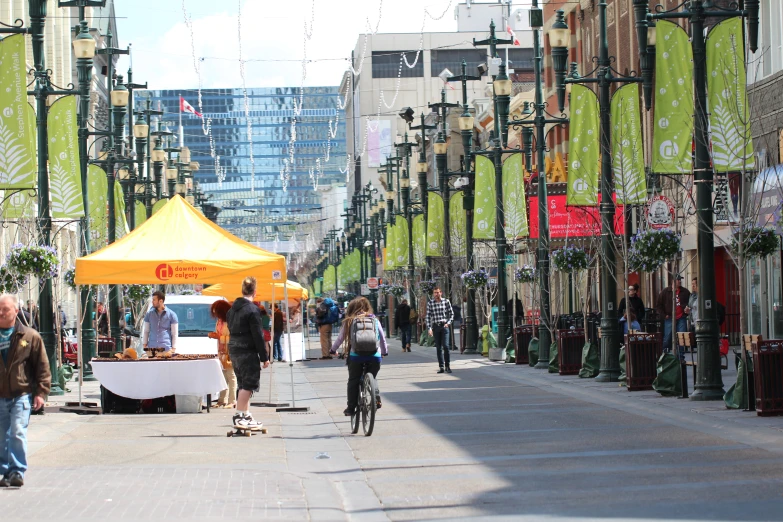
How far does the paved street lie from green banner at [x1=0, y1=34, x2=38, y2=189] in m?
3.63

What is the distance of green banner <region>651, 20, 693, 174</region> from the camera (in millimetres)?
19859

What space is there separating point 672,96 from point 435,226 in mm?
28470

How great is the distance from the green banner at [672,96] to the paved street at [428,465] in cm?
377

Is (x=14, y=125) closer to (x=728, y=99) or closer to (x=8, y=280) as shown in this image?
(x=8, y=280)

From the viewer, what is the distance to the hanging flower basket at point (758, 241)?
19016 millimetres

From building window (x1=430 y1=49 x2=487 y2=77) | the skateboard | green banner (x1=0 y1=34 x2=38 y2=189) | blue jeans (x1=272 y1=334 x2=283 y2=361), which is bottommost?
blue jeans (x1=272 y1=334 x2=283 y2=361)

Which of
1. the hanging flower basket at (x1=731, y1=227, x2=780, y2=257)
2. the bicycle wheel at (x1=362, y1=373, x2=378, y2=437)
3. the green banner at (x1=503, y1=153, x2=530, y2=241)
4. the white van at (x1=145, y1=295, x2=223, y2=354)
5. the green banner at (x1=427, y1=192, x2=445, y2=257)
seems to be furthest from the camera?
the green banner at (x1=427, y1=192, x2=445, y2=257)

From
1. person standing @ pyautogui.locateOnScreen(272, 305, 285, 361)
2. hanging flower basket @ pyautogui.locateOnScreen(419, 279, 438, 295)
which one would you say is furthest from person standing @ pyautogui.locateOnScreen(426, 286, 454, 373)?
hanging flower basket @ pyautogui.locateOnScreen(419, 279, 438, 295)

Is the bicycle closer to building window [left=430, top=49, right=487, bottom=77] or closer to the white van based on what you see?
the white van

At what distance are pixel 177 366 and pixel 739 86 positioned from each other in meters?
9.02

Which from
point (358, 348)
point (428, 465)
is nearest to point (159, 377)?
point (358, 348)

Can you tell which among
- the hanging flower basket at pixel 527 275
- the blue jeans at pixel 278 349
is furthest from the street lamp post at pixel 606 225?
the blue jeans at pixel 278 349

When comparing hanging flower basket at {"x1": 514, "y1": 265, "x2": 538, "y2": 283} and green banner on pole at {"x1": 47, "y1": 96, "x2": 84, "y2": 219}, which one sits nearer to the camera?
green banner on pole at {"x1": 47, "y1": 96, "x2": 84, "y2": 219}

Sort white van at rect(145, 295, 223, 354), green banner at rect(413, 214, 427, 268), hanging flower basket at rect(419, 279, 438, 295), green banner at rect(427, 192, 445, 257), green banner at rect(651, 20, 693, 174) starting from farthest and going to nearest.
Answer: green banner at rect(413, 214, 427, 268)
hanging flower basket at rect(419, 279, 438, 295)
green banner at rect(427, 192, 445, 257)
white van at rect(145, 295, 223, 354)
green banner at rect(651, 20, 693, 174)
